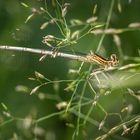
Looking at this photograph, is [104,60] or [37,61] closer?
[104,60]

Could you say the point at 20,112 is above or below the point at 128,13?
below

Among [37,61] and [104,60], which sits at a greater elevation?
[104,60]

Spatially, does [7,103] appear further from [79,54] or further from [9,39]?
[79,54]

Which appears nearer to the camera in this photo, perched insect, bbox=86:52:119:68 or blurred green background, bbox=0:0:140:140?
perched insect, bbox=86:52:119:68

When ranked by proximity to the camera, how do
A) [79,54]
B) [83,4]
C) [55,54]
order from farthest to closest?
[83,4] < [79,54] < [55,54]

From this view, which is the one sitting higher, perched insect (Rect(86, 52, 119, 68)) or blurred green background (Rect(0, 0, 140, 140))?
perched insect (Rect(86, 52, 119, 68))

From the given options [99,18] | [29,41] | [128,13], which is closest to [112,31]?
[99,18]

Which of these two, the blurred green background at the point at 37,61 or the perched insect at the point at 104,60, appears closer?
the perched insect at the point at 104,60

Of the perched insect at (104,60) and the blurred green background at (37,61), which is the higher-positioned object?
the perched insect at (104,60)
